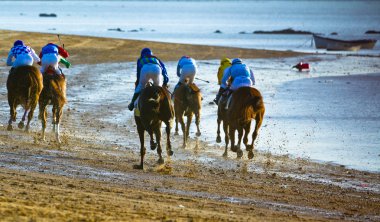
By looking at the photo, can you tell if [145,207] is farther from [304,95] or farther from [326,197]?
[304,95]

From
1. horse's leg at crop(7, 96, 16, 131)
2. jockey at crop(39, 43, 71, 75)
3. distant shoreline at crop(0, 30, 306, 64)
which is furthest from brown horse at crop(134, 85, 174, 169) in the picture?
distant shoreline at crop(0, 30, 306, 64)

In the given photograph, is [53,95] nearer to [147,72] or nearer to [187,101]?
[187,101]

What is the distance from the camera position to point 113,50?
1745 inches

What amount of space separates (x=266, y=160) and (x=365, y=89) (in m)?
18.1

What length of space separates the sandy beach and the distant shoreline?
1056 centimetres

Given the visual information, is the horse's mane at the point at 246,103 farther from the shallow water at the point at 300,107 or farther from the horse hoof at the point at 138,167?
the horse hoof at the point at 138,167

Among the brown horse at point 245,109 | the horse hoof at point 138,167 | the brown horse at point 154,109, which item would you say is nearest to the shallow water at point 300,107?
the brown horse at point 245,109

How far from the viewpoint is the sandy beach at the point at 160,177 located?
1141cm

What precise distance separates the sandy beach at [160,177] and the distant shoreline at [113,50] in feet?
34.6

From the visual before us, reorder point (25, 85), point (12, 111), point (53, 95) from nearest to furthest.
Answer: point (25, 85) → point (53, 95) → point (12, 111)

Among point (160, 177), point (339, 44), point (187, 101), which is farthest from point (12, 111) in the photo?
point (339, 44)

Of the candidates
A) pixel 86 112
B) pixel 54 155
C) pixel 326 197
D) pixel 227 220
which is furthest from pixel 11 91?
pixel 227 220

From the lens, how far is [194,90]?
2100cm

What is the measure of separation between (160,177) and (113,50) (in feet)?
97.1
